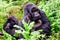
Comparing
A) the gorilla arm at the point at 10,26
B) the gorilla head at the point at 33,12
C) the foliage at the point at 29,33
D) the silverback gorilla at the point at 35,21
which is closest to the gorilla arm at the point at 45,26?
the silverback gorilla at the point at 35,21

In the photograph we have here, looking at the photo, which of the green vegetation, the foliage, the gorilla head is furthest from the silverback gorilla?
the foliage

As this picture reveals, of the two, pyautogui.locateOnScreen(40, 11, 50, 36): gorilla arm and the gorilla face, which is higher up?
the gorilla face

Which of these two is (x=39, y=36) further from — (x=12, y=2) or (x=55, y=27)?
(x=12, y=2)

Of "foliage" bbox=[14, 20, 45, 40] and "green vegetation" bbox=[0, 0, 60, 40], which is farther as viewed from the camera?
"green vegetation" bbox=[0, 0, 60, 40]

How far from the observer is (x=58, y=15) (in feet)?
16.4

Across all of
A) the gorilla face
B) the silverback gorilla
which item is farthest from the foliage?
the gorilla face

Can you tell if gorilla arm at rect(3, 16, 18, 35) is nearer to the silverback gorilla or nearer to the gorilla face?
the silverback gorilla

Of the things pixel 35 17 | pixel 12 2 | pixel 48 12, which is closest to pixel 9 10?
pixel 12 2

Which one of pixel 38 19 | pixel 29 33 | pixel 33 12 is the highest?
pixel 33 12

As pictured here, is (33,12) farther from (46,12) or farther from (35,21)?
(46,12)

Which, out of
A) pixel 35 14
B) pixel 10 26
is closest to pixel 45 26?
pixel 35 14

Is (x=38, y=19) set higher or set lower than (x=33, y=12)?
lower

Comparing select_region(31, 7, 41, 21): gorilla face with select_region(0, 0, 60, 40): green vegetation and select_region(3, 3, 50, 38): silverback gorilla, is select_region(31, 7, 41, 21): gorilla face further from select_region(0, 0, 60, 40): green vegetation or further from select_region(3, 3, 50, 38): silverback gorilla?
select_region(0, 0, 60, 40): green vegetation

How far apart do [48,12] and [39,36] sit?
121cm
